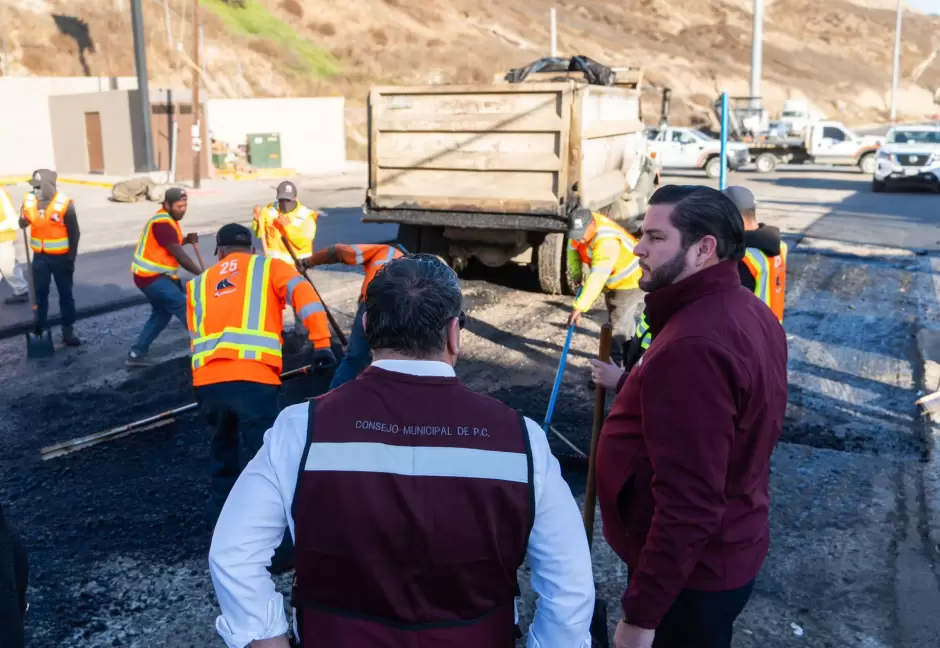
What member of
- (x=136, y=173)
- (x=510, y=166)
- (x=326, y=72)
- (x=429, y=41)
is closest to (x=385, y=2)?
(x=429, y=41)

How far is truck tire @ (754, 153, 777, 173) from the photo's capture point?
30.9 metres

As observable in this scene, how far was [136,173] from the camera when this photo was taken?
28.1 m

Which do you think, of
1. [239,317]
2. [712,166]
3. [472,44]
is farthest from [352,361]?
[472,44]

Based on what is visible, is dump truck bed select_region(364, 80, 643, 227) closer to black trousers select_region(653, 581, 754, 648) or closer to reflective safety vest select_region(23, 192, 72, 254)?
reflective safety vest select_region(23, 192, 72, 254)

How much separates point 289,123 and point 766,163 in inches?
694

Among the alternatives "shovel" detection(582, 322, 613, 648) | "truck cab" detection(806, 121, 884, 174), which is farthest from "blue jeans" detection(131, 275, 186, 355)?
"truck cab" detection(806, 121, 884, 174)

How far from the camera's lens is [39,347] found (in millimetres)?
7758

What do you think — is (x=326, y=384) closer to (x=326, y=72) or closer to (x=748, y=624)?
(x=748, y=624)

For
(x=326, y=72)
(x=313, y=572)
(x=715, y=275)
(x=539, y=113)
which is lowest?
(x=313, y=572)

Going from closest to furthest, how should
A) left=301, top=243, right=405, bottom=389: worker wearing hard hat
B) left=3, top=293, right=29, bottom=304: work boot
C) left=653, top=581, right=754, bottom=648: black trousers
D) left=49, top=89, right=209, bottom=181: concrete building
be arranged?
left=653, top=581, right=754, bottom=648: black trousers → left=301, top=243, right=405, bottom=389: worker wearing hard hat → left=3, top=293, right=29, bottom=304: work boot → left=49, top=89, right=209, bottom=181: concrete building

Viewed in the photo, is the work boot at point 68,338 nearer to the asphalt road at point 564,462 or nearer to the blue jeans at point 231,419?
the asphalt road at point 564,462

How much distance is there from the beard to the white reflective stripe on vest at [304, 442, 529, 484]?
806 millimetres

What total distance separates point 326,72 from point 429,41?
10.2 metres

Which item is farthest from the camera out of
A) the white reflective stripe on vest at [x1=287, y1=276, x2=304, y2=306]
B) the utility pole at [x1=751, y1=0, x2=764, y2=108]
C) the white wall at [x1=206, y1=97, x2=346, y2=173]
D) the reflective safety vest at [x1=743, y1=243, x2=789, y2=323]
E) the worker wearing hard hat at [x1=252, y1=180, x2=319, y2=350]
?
the white wall at [x1=206, y1=97, x2=346, y2=173]
